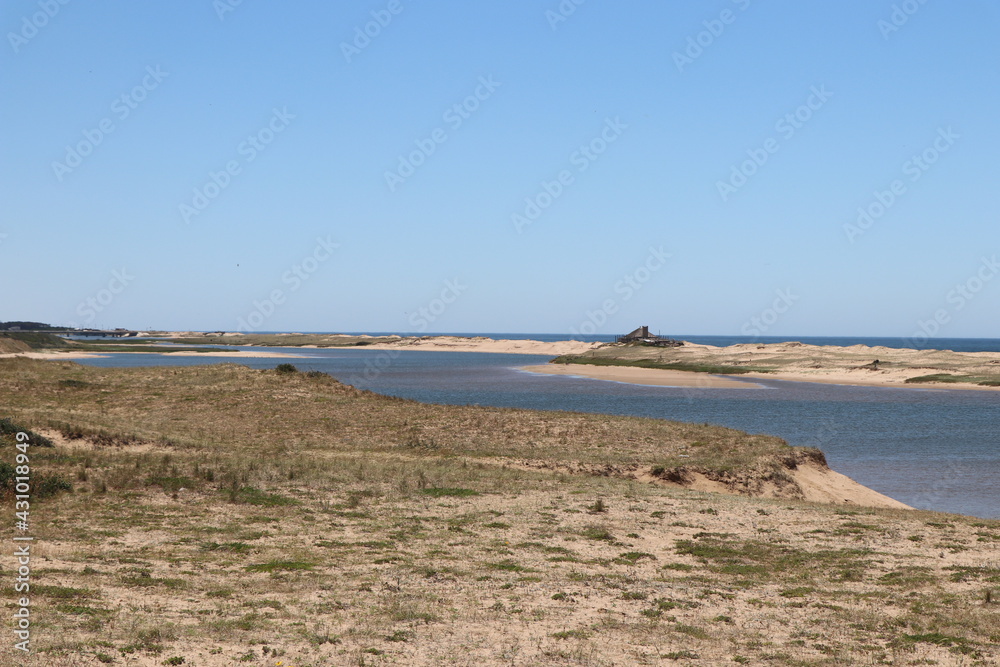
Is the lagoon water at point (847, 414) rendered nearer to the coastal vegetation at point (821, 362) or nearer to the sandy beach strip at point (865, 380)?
the sandy beach strip at point (865, 380)

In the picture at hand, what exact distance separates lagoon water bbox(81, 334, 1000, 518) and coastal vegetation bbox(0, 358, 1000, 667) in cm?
520

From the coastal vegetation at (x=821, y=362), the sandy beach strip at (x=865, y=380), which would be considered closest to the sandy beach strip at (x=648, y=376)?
the coastal vegetation at (x=821, y=362)

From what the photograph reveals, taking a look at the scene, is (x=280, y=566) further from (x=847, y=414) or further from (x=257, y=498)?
(x=847, y=414)

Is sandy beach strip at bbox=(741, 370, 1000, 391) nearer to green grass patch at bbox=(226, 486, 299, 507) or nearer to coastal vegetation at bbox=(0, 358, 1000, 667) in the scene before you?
coastal vegetation at bbox=(0, 358, 1000, 667)

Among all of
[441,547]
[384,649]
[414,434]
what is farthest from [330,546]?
[414,434]

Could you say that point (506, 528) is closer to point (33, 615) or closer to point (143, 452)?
point (33, 615)

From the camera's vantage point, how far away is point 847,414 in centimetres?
5997

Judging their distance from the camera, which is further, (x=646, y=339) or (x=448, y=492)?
(x=646, y=339)

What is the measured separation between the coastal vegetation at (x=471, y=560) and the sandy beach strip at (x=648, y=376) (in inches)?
2453

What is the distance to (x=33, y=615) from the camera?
11273mm

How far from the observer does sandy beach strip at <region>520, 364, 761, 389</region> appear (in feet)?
312


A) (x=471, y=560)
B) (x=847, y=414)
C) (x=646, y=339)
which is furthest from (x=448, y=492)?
(x=646, y=339)

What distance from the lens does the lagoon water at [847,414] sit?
33219mm

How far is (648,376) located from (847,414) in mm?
50966
